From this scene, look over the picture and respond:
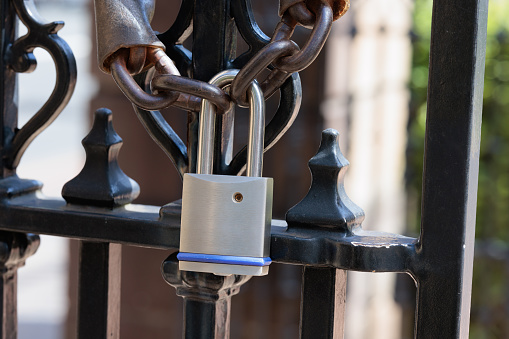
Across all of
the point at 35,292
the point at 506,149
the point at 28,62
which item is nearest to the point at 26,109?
the point at 35,292

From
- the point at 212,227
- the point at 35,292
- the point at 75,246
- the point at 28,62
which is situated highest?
the point at 28,62

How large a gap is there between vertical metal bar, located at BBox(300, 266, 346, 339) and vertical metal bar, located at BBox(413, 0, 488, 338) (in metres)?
0.09

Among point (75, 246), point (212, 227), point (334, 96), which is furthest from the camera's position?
point (334, 96)

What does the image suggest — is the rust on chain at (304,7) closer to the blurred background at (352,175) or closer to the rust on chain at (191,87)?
the rust on chain at (191,87)

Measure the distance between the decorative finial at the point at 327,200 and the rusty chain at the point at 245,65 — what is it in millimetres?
98

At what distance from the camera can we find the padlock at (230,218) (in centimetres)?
64

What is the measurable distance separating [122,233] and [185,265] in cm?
15

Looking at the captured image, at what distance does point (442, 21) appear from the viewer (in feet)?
2.19

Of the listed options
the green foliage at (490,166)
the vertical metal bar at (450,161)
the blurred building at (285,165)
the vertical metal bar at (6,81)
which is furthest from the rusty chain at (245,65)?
the green foliage at (490,166)

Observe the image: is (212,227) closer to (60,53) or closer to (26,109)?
(60,53)

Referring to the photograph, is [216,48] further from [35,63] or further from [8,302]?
[8,302]

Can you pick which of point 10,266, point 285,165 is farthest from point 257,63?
point 285,165

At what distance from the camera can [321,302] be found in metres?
0.73

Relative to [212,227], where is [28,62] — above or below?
above
